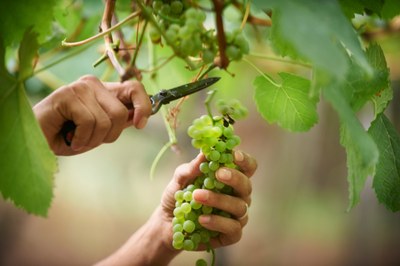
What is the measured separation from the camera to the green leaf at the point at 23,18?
1.67 ft

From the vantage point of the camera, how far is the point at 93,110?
59cm

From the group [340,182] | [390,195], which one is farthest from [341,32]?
[340,182]

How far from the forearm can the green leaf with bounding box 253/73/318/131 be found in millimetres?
254

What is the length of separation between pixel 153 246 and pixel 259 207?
2.68 metres

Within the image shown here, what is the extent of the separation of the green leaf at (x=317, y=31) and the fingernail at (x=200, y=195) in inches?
9.1

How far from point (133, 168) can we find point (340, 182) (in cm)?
133

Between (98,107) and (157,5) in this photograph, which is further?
(98,107)

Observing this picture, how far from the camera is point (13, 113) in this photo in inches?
18.8

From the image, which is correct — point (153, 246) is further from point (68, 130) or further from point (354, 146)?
point (354, 146)

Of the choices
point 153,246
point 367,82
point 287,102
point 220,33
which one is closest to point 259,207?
point 153,246

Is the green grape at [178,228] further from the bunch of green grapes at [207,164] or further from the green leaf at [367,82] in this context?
the green leaf at [367,82]

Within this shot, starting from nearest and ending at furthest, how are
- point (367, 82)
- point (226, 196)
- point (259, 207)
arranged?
1. point (367, 82)
2. point (226, 196)
3. point (259, 207)

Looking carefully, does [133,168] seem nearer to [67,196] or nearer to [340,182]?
[67,196]

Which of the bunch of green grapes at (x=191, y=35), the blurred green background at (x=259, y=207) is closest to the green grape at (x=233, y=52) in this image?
the bunch of green grapes at (x=191, y=35)
